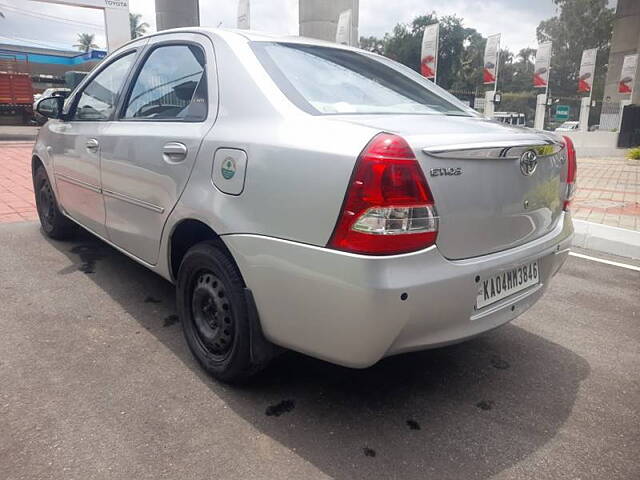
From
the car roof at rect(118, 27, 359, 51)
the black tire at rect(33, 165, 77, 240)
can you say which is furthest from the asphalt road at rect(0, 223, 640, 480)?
the car roof at rect(118, 27, 359, 51)

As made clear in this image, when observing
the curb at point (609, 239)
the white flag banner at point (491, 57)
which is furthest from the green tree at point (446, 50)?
the curb at point (609, 239)

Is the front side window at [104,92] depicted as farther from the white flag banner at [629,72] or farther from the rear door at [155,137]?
the white flag banner at [629,72]

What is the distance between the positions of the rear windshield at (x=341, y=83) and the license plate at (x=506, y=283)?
2.87 feet

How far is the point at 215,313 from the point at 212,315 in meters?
0.06

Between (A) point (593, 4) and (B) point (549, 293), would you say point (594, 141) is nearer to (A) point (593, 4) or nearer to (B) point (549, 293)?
(B) point (549, 293)

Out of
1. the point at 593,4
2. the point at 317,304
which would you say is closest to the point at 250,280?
the point at 317,304

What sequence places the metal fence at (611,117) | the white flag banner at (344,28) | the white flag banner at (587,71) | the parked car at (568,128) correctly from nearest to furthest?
the white flag banner at (344,28), the metal fence at (611,117), the white flag banner at (587,71), the parked car at (568,128)

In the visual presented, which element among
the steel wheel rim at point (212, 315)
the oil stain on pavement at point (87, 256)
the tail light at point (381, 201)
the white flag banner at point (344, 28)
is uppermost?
the white flag banner at point (344, 28)

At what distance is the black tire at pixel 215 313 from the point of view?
2250 mm

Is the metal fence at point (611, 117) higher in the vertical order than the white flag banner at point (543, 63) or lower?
lower

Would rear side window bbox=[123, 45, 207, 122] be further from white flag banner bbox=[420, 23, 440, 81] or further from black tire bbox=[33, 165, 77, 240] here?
white flag banner bbox=[420, 23, 440, 81]

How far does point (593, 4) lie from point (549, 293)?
223 ft

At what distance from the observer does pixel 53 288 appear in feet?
11.9

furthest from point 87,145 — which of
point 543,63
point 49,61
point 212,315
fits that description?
point 49,61
